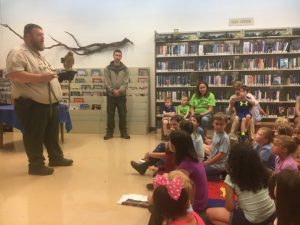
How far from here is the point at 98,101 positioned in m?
7.21

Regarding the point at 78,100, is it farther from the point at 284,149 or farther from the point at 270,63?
the point at 284,149

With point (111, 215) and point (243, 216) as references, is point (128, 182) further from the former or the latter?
point (243, 216)

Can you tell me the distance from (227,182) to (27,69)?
9.05ft

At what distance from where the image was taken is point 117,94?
261 inches

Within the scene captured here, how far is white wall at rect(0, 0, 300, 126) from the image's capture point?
22.6 feet

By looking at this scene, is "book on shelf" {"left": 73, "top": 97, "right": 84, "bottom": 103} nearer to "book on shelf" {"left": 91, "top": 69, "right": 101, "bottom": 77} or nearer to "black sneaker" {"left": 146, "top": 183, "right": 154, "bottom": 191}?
"book on shelf" {"left": 91, "top": 69, "right": 101, "bottom": 77}

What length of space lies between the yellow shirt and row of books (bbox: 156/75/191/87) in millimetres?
3236

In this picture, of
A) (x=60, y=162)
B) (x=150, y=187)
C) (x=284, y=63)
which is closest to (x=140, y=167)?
(x=150, y=187)

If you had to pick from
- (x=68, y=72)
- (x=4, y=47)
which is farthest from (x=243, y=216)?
(x=4, y=47)

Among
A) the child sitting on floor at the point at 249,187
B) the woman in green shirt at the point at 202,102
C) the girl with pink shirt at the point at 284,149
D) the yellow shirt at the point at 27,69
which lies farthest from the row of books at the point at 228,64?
the child sitting on floor at the point at 249,187

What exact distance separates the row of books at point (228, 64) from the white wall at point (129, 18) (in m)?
0.56

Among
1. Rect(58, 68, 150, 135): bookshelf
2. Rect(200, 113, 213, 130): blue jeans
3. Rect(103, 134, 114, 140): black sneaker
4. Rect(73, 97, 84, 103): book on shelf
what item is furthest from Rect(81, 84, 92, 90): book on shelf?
Rect(200, 113, 213, 130): blue jeans

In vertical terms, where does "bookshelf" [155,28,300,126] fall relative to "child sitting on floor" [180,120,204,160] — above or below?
above

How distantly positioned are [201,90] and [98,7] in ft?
10.1
